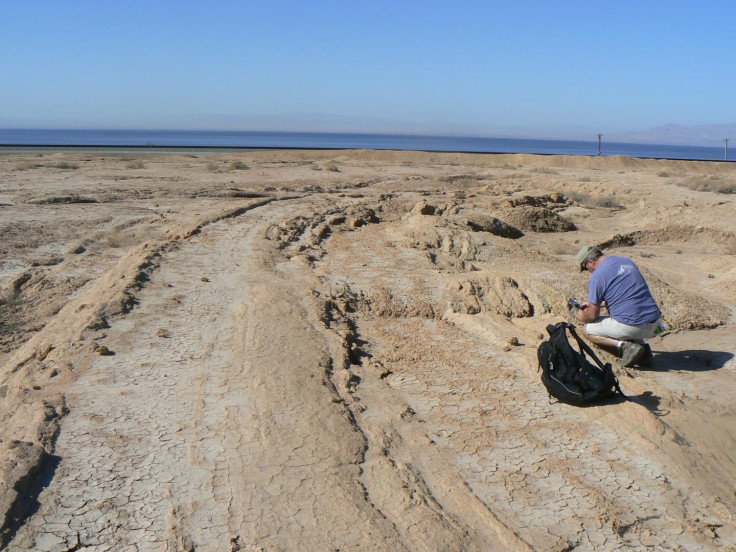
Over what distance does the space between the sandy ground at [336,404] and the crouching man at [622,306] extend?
20cm

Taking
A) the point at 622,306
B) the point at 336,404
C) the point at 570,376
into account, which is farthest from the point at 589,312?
the point at 336,404

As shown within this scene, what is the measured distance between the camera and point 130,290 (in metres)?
7.18

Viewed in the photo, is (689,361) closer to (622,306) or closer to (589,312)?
(622,306)

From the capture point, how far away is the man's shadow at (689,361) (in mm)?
6383

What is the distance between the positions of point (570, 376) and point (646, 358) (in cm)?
163

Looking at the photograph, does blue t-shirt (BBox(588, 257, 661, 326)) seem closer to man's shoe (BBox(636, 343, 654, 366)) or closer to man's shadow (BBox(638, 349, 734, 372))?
man's shoe (BBox(636, 343, 654, 366))

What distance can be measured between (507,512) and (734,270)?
797 cm

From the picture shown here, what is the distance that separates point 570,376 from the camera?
16.3ft

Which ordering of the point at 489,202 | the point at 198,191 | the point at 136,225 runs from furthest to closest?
1. the point at 198,191
2. the point at 489,202
3. the point at 136,225

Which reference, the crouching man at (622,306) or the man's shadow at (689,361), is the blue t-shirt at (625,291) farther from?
the man's shadow at (689,361)

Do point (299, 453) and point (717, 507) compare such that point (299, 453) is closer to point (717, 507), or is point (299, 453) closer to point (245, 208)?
point (717, 507)

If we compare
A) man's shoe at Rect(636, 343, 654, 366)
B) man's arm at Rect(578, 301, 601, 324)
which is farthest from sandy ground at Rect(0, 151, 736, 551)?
man's arm at Rect(578, 301, 601, 324)

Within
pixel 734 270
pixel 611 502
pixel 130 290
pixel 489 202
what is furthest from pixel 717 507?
pixel 489 202

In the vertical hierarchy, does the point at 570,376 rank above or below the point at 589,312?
below
